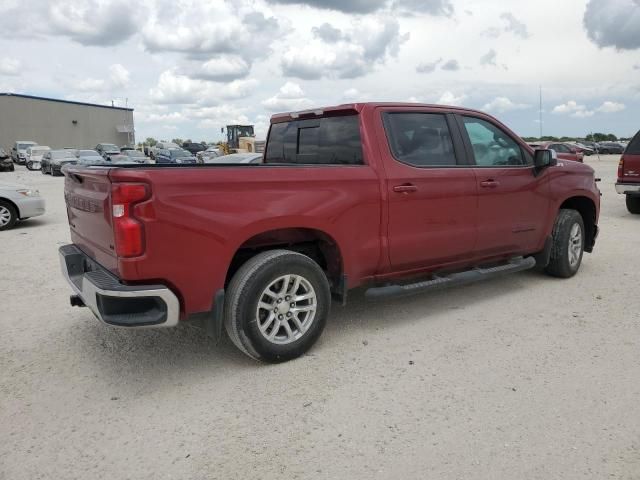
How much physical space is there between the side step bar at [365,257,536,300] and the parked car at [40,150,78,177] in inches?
1147

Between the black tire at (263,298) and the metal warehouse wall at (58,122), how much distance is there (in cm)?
6535

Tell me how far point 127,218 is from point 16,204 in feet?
29.4

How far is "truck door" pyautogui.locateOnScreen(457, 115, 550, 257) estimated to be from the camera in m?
5.11

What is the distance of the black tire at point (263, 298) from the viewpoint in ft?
12.1

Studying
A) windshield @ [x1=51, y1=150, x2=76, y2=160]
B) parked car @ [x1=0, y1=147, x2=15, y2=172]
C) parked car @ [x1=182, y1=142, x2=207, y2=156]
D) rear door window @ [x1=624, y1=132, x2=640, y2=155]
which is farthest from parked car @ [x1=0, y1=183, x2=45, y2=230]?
parked car @ [x1=182, y1=142, x2=207, y2=156]

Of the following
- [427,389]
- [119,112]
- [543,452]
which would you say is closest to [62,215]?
[427,389]

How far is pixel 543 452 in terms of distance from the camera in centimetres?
282

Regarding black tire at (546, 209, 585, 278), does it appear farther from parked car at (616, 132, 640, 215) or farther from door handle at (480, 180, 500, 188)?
parked car at (616, 132, 640, 215)

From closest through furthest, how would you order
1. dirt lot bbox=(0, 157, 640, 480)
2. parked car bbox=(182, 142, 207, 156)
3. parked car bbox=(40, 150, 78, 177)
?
dirt lot bbox=(0, 157, 640, 480)
parked car bbox=(40, 150, 78, 177)
parked car bbox=(182, 142, 207, 156)

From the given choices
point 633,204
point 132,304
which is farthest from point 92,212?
point 633,204

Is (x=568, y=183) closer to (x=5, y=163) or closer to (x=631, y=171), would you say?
(x=631, y=171)

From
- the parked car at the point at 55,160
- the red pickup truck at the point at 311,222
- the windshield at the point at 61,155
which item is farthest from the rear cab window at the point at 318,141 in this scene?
the windshield at the point at 61,155

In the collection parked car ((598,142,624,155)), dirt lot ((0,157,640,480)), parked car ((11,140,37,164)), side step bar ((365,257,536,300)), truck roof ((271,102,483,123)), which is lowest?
dirt lot ((0,157,640,480))

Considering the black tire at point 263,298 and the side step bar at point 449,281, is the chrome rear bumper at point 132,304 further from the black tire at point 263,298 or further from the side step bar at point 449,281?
the side step bar at point 449,281
